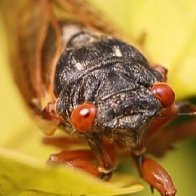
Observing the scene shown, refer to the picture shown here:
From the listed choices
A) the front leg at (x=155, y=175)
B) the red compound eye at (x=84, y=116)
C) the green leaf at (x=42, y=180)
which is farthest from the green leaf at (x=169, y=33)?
the green leaf at (x=42, y=180)

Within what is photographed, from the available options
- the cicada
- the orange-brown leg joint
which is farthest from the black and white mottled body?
the orange-brown leg joint

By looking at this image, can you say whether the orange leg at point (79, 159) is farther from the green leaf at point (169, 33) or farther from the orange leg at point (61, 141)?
the green leaf at point (169, 33)

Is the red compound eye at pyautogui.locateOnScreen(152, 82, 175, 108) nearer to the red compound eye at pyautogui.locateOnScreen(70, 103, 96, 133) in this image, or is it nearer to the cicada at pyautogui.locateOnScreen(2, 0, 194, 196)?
the cicada at pyautogui.locateOnScreen(2, 0, 194, 196)

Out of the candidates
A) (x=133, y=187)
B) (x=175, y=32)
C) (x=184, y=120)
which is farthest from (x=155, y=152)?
(x=133, y=187)

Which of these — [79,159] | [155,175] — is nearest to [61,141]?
[79,159]

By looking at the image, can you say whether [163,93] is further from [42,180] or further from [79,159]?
[42,180]

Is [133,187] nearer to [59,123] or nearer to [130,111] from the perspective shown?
[130,111]
